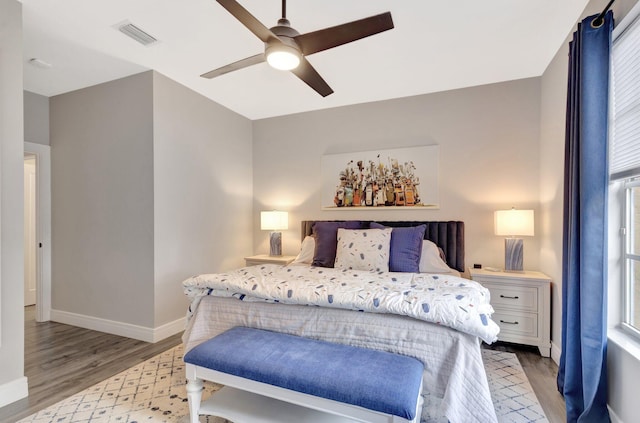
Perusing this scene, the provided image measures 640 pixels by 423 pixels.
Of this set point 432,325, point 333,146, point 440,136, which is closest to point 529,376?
point 432,325

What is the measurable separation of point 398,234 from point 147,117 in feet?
9.27

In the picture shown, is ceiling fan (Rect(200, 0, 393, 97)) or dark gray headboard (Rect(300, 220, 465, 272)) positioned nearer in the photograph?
ceiling fan (Rect(200, 0, 393, 97))

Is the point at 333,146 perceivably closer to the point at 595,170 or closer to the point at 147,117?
the point at 147,117

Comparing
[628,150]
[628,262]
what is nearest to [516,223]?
[628,262]

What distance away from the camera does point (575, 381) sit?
76.2 inches

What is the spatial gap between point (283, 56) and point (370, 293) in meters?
1.55

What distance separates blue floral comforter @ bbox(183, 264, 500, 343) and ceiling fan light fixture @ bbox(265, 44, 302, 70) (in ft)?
4.73

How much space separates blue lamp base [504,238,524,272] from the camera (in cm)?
309

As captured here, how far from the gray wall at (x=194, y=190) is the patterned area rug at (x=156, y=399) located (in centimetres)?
88

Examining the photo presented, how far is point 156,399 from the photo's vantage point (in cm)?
212

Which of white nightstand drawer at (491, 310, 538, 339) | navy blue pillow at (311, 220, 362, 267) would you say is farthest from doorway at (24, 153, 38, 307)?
white nightstand drawer at (491, 310, 538, 339)

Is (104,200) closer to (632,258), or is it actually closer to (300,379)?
(300,379)

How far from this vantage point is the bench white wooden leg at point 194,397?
1.78 m

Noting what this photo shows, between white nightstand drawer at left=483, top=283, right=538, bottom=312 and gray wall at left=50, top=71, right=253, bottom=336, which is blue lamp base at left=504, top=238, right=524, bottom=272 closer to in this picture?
white nightstand drawer at left=483, top=283, right=538, bottom=312
